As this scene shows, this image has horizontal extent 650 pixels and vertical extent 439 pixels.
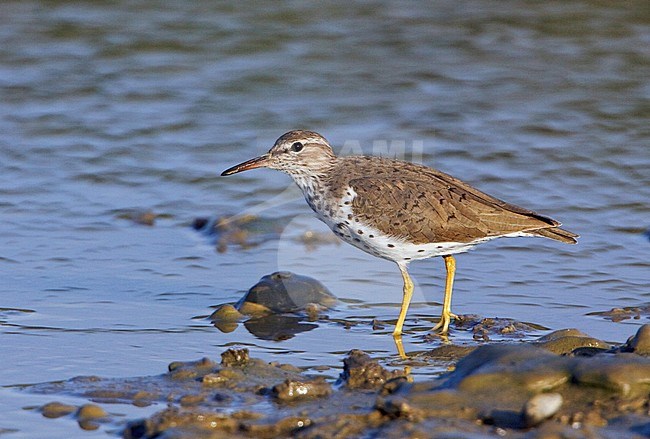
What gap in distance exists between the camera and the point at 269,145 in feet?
40.4

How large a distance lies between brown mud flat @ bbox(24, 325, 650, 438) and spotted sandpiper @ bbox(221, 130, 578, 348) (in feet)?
5.69

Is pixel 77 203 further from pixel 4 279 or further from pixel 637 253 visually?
pixel 637 253

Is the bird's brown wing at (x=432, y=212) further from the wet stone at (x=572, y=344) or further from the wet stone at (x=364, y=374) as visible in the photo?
the wet stone at (x=364, y=374)

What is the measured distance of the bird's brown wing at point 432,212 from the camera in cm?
805

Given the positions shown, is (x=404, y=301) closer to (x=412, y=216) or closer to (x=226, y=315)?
(x=412, y=216)

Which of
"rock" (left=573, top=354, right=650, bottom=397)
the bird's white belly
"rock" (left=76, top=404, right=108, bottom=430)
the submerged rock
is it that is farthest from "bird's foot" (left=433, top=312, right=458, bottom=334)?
"rock" (left=76, top=404, right=108, bottom=430)

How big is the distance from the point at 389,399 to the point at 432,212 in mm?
2799

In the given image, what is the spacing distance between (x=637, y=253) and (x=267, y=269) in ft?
10.3

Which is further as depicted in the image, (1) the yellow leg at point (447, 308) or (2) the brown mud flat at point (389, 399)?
(1) the yellow leg at point (447, 308)

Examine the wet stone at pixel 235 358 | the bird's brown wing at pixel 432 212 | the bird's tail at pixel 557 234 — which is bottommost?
the wet stone at pixel 235 358

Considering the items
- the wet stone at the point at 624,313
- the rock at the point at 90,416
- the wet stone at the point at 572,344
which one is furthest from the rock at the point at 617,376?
the rock at the point at 90,416

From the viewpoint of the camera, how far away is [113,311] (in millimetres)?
8148

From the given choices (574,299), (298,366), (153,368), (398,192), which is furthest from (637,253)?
(153,368)

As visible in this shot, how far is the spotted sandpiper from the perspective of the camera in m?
8.05
